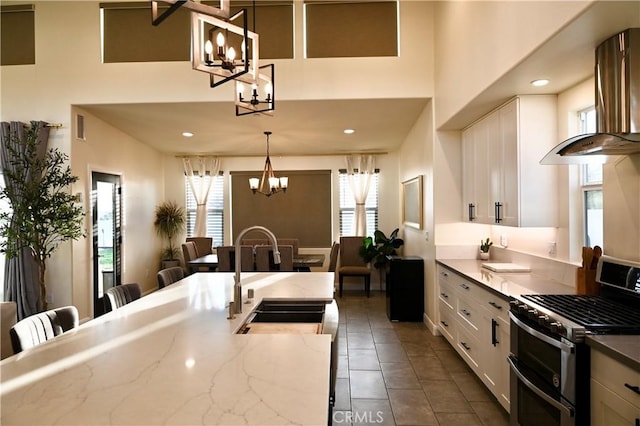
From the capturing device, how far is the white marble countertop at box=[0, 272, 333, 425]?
95cm

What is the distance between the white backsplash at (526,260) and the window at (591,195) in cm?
27

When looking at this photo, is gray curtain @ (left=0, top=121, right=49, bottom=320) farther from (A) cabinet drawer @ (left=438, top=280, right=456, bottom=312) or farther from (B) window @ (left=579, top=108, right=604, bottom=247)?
(B) window @ (left=579, top=108, right=604, bottom=247)

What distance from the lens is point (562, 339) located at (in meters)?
1.66

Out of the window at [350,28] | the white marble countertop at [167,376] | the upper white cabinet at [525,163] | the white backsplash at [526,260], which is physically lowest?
the white marble countertop at [167,376]

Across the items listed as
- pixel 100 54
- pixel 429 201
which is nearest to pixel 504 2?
pixel 429 201

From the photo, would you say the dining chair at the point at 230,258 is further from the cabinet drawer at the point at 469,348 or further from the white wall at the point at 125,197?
the cabinet drawer at the point at 469,348

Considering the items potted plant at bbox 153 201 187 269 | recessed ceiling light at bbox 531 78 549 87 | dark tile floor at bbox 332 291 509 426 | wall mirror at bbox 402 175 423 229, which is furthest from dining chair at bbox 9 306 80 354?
potted plant at bbox 153 201 187 269

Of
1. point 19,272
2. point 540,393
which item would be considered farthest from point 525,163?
point 19,272

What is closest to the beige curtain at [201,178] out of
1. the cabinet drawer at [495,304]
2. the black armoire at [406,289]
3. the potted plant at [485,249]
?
the black armoire at [406,289]

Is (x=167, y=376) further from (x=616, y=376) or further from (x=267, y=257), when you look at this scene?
(x=267, y=257)

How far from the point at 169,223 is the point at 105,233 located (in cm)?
177

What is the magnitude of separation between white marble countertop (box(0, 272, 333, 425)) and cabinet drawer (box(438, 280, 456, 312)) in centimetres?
247

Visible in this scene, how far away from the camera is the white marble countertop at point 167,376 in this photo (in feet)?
3.10

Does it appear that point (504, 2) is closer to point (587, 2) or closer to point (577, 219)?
point (587, 2)
